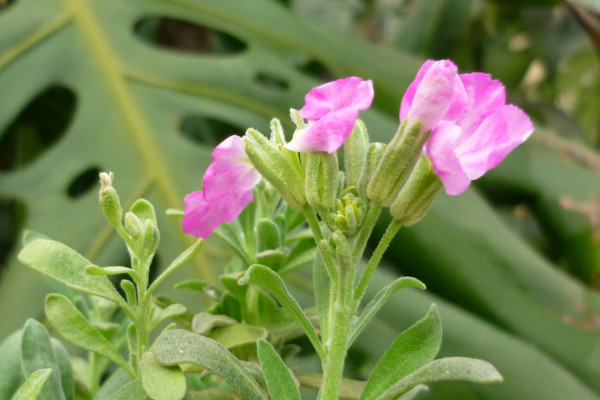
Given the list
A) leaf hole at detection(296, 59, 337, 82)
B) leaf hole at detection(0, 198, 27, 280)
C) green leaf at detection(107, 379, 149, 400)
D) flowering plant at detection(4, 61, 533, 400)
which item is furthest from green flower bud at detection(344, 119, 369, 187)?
leaf hole at detection(296, 59, 337, 82)

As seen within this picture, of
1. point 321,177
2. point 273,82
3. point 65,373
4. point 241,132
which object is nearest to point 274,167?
point 321,177

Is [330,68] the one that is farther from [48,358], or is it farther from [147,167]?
[48,358]

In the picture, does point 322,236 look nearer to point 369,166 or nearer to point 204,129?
point 369,166

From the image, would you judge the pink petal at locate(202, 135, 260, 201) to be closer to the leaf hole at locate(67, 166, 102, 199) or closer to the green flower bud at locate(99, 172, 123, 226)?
the green flower bud at locate(99, 172, 123, 226)

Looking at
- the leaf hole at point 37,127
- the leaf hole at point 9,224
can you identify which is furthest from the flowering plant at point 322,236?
the leaf hole at point 37,127

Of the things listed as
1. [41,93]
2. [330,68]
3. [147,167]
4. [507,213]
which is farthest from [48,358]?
[507,213]

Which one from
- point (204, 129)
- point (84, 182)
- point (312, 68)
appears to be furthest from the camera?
point (312, 68)
